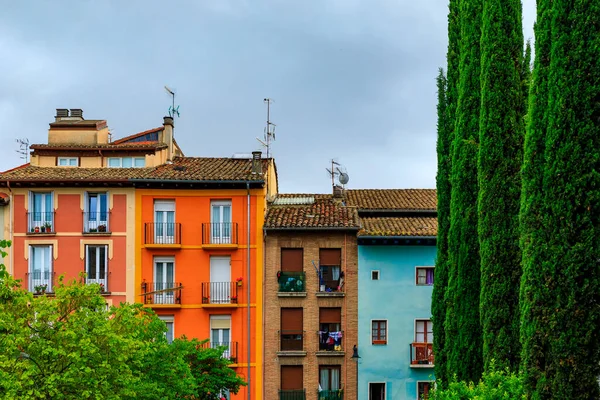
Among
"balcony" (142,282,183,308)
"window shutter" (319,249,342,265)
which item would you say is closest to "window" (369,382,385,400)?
"window shutter" (319,249,342,265)

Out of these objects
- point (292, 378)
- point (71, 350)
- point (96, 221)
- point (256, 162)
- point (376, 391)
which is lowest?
point (376, 391)

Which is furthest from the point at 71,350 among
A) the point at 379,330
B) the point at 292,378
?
the point at 379,330

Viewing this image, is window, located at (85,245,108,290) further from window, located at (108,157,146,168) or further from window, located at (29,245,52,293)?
window, located at (108,157,146,168)

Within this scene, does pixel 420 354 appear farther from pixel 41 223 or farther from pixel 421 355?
pixel 41 223

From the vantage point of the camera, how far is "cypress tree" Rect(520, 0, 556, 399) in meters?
18.2

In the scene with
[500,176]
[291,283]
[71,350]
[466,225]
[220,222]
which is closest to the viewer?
[500,176]

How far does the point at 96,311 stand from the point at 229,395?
42.2 ft

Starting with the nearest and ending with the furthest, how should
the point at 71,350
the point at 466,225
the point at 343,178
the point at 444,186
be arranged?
the point at 71,350 < the point at 466,225 < the point at 444,186 < the point at 343,178

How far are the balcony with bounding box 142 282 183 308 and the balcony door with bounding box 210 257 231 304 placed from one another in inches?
61.7

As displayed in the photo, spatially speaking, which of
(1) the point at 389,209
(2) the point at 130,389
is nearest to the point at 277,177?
(1) the point at 389,209

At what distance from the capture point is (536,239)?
1859 cm

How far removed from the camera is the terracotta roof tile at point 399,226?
40.9 meters

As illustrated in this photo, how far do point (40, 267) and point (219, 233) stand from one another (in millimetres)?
8570

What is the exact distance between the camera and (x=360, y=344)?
1613 inches
